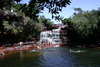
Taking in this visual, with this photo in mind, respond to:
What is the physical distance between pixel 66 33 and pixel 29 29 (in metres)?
14.2

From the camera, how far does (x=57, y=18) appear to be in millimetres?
5039

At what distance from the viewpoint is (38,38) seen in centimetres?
6138

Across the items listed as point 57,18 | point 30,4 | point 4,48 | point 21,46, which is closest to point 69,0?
point 57,18

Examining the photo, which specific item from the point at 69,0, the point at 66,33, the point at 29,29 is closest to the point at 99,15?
the point at 66,33

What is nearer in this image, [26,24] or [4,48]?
[4,48]

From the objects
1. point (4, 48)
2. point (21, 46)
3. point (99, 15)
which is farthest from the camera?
point (99, 15)

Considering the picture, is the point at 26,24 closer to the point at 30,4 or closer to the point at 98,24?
the point at 98,24

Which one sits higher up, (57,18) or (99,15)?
(99,15)

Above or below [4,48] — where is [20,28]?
above

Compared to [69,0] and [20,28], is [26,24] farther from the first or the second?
[69,0]

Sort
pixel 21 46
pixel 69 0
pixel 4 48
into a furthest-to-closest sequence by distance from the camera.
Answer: pixel 21 46, pixel 4 48, pixel 69 0

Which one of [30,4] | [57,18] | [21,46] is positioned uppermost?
[30,4]

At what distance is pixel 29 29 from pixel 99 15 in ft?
57.6

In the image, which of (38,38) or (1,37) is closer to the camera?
(1,37)
